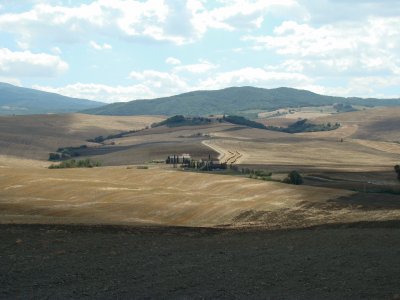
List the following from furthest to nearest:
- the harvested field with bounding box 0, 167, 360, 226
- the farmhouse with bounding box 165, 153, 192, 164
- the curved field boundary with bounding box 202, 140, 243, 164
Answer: the curved field boundary with bounding box 202, 140, 243, 164 < the farmhouse with bounding box 165, 153, 192, 164 < the harvested field with bounding box 0, 167, 360, 226

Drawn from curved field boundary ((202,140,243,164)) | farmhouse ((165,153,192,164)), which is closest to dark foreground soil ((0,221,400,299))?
farmhouse ((165,153,192,164))

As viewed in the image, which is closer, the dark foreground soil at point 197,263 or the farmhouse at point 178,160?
the dark foreground soil at point 197,263

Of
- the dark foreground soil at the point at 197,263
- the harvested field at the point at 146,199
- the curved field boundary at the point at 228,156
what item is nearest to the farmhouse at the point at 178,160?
the curved field boundary at the point at 228,156

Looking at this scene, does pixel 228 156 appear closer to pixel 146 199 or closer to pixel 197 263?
pixel 146 199

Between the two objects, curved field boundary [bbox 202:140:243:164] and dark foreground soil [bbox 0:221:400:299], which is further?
curved field boundary [bbox 202:140:243:164]

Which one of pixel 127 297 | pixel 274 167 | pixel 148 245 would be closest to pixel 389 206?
pixel 148 245

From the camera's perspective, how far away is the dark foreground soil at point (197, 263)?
2361 centimetres

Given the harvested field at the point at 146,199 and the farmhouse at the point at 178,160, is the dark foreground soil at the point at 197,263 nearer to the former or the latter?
the harvested field at the point at 146,199

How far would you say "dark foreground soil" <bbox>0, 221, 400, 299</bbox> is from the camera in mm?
23609

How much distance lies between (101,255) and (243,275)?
827 centimetres

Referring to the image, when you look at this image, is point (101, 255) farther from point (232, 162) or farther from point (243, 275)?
→ point (232, 162)

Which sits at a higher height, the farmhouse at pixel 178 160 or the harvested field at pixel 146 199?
the harvested field at pixel 146 199

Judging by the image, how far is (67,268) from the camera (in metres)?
27.9

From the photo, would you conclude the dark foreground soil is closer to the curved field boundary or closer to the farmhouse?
the farmhouse
